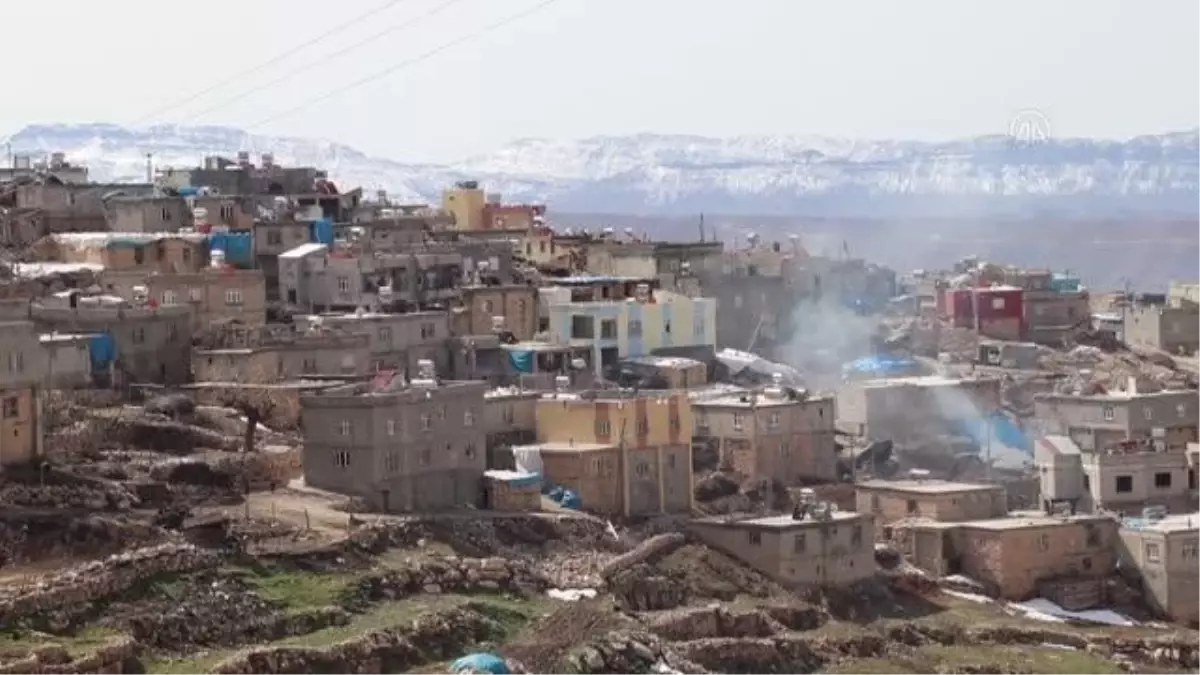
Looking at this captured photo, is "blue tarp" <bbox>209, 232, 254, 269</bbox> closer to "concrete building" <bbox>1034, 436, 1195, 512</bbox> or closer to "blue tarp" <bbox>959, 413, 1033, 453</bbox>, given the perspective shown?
Answer: "blue tarp" <bbox>959, 413, 1033, 453</bbox>

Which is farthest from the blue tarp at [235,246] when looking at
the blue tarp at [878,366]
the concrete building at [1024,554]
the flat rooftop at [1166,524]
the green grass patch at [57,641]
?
the green grass patch at [57,641]

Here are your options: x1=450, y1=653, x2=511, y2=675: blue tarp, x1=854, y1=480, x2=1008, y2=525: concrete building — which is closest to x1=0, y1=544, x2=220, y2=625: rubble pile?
x1=450, y1=653, x2=511, y2=675: blue tarp

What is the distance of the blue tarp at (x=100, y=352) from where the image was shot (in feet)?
132

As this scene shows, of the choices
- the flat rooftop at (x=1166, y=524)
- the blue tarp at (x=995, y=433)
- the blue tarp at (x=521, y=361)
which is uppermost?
the blue tarp at (x=521, y=361)

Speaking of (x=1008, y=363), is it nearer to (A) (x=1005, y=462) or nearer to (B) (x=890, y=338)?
(B) (x=890, y=338)

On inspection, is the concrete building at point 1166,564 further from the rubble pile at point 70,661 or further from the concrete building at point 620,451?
the rubble pile at point 70,661

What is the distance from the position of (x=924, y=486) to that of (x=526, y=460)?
7433mm

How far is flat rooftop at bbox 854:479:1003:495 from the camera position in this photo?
139 feet

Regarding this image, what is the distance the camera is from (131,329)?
136 feet

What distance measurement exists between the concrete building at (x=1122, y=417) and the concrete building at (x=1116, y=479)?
2.20m

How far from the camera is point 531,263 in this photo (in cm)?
5734

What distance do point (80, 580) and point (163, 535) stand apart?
2301 millimetres

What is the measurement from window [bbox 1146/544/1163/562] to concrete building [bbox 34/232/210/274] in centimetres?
1660

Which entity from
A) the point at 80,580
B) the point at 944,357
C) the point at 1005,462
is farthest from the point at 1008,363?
the point at 80,580
